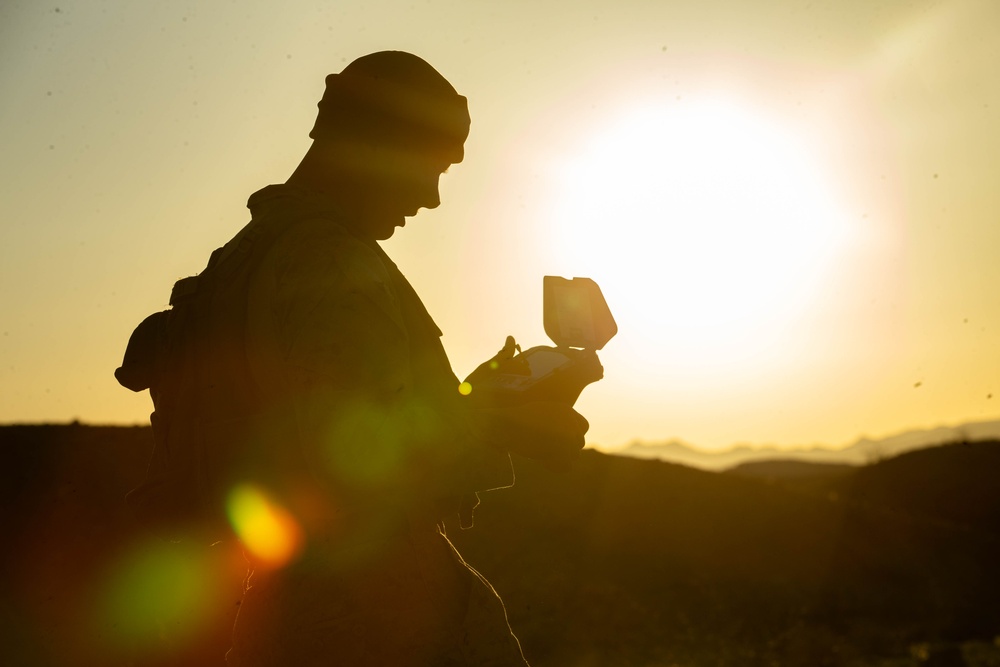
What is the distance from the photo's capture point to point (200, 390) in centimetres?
267

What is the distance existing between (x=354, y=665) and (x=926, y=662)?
10905 millimetres

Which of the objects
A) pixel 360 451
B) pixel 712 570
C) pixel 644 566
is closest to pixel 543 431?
pixel 360 451

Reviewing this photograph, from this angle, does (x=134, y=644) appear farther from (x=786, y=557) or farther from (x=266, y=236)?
(x=786, y=557)

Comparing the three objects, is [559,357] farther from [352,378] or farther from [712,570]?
[712,570]

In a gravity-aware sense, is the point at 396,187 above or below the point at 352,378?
above

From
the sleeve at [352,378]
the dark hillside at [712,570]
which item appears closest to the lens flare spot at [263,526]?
the sleeve at [352,378]

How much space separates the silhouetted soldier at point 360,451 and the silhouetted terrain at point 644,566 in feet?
16.6

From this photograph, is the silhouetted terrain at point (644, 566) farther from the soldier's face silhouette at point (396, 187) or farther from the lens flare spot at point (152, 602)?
the soldier's face silhouette at point (396, 187)

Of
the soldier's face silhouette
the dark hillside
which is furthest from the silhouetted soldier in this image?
the dark hillside

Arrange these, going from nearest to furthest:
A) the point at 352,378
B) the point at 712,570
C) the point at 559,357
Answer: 1. the point at 352,378
2. the point at 559,357
3. the point at 712,570

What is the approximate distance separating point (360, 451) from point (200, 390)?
58cm

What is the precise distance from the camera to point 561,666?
11.3 meters

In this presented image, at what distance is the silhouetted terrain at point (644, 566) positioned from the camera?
1276cm

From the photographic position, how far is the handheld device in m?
2.79
